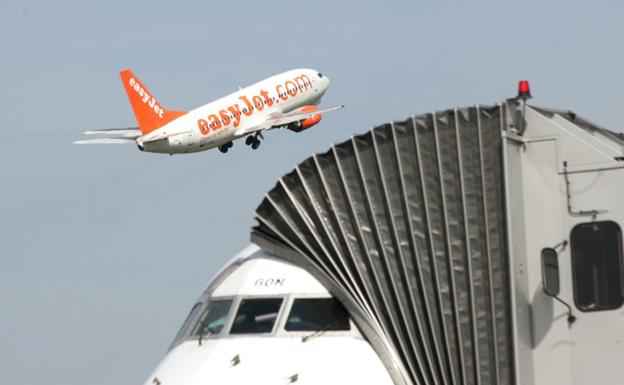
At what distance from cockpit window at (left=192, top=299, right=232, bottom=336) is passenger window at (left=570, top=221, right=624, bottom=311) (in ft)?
13.8

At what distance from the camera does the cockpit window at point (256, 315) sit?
16.1m

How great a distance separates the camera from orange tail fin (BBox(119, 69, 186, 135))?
57.9m

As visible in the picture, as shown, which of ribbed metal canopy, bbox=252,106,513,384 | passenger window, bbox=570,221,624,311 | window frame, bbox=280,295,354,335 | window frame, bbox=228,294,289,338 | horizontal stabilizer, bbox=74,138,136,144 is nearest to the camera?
passenger window, bbox=570,221,624,311

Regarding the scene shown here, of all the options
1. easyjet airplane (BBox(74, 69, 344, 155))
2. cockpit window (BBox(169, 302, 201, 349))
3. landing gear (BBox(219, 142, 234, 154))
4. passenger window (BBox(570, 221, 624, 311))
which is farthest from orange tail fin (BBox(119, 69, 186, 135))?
passenger window (BBox(570, 221, 624, 311))

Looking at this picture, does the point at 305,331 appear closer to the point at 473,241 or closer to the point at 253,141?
the point at 473,241

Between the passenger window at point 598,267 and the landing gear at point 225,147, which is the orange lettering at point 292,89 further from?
the passenger window at point 598,267

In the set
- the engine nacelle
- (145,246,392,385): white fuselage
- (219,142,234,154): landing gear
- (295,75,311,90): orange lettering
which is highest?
(295,75,311,90): orange lettering

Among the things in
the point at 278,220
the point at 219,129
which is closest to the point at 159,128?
the point at 219,129

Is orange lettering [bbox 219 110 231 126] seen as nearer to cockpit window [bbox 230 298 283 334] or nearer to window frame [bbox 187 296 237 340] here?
window frame [bbox 187 296 237 340]

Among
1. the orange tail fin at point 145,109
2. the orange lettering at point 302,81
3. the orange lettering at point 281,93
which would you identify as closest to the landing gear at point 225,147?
the orange tail fin at point 145,109

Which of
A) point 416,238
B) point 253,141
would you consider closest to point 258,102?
point 253,141

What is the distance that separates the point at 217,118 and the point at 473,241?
42291 millimetres

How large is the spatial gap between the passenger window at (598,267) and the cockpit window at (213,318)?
419 centimetres

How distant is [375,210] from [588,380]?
10.5 ft
